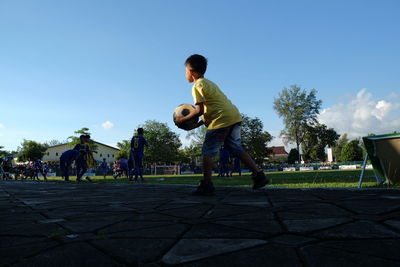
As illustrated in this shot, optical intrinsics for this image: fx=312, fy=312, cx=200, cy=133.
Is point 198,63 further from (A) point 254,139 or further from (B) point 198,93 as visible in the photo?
(A) point 254,139

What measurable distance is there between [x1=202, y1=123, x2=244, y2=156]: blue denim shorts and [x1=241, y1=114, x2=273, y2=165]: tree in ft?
172

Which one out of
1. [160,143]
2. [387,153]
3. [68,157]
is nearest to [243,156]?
[387,153]

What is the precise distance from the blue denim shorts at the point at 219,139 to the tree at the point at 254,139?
172 feet

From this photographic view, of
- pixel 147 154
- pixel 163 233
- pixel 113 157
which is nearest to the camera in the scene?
pixel 163 233

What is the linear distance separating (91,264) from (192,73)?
11.4 ft

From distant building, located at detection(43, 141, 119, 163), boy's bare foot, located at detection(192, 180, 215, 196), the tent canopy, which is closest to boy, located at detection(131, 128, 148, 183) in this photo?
boy's bare foot, located at detection(192, 180, 215, 196)

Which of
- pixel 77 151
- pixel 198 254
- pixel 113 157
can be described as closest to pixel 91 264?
pixel 198 254

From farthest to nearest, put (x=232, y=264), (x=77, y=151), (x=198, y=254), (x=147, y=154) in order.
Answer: (x=147, y=154), (x=77, y=151), (x=198, y=254), (x=232, y=264)

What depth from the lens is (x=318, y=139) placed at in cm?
5997

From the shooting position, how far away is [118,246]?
1.55 metres

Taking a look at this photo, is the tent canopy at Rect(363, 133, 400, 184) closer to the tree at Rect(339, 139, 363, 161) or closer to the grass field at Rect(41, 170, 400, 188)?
the grass field at Rect(41, 170, 400, 188)

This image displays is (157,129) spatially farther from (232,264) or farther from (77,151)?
(232,264)

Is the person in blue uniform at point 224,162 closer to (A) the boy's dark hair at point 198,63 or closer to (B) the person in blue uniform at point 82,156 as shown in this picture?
(B) the person in blue uniform at point 82,156

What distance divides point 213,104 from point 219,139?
0.49 m
